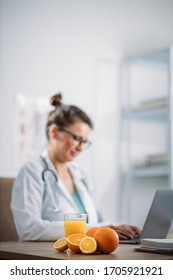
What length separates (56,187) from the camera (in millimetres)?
2186

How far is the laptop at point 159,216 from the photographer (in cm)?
167

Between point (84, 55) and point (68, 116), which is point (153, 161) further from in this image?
point (68, 116)

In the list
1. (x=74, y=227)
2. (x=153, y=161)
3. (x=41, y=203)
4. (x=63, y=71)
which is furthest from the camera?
(x=153, y=161)

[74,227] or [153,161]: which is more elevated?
[153,161]

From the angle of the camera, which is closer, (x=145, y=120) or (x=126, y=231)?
(x=126, y=231)

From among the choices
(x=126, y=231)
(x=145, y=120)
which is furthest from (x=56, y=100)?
(x=145, y=120)

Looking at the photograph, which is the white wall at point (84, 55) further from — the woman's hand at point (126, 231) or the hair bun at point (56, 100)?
the woman's hand at point (126, 231)

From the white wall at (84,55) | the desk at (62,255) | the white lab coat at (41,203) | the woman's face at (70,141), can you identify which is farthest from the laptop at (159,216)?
the white wall at (84,55)

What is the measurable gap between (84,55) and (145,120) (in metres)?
0.62

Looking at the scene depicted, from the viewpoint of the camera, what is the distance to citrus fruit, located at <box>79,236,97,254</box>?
138 centimetres

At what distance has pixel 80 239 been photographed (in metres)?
1.41

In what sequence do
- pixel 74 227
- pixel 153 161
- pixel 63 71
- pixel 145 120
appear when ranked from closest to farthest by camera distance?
pixel 74 227, pixel 63 71, pixel 153 161, pixel 145 120
